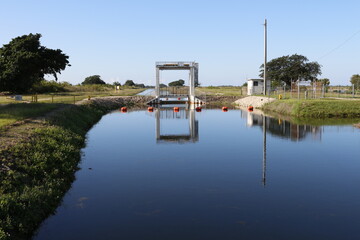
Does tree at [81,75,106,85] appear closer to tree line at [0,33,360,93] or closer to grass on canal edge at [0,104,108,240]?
tree line at [0,33,360,93]

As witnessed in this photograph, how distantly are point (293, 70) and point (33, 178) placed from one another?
9251 cm

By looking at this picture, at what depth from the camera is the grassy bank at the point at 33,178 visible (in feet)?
29.9

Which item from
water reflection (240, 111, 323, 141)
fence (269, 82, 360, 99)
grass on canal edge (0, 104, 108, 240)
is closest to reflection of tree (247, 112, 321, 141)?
water reflection (240, 111, 323, 141)

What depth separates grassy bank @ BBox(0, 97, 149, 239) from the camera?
912 centimetres

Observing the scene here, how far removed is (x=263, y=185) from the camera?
1349 cm

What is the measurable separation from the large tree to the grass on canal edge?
1288cm

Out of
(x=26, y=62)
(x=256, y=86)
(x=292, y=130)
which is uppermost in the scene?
(x=26, y=62)

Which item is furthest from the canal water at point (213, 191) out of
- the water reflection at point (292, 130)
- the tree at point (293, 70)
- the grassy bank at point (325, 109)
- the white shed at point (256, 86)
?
the tree at point (293, 70)

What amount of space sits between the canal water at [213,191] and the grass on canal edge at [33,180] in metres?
0.42

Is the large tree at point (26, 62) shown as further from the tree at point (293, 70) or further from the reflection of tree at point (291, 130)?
the tree at point (293, 70)

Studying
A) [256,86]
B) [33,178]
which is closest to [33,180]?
[33,178]

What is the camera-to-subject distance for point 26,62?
97.2 ft

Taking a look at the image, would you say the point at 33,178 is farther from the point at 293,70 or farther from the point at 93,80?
the point at 93,80

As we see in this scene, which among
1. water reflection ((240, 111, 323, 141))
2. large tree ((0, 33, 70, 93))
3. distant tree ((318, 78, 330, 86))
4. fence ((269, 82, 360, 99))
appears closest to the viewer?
water reflection ((240, 111, 323, 141))
